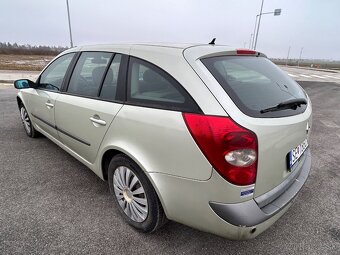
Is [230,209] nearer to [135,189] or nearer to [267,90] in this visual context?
[135,189]

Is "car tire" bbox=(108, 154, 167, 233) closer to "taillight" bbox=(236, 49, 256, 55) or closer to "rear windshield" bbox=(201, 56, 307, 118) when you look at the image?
"rear windshield" bbox=(201, 56, 307, 118)

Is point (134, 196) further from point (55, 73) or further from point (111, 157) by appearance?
point (55, 73)

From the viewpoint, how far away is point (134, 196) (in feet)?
6.75

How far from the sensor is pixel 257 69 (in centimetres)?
214

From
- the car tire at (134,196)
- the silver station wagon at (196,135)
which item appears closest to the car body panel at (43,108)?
the silver station wagon at (196,135)

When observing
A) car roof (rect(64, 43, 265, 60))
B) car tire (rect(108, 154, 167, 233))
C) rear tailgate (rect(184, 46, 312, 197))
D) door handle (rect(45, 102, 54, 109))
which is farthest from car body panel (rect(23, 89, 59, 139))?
rear tailgate (rect(184, 46, 312, 197))

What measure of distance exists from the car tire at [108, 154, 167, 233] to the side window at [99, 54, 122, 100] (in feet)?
1.82

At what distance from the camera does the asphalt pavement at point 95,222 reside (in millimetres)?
1947

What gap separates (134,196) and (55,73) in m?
2.08

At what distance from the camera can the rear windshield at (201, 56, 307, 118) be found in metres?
1.61

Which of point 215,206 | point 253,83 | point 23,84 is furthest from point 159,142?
point 23,84

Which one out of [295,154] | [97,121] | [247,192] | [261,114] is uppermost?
[261,114]

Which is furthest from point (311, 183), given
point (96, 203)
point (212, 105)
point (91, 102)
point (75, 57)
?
point (75, 57)

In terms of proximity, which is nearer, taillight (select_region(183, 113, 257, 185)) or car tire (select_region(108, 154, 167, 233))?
taillight (select_region(183, 113, 257, 185))
